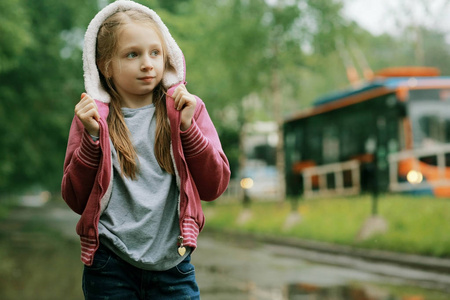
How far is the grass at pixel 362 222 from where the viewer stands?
12281 millimetres

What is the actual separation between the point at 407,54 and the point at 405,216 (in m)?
38.0

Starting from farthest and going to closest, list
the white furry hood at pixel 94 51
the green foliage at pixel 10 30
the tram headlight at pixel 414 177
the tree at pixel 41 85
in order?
the tree at pixel 41 85, the tram headlight at pixel 414 177, the green foliage at pixel 10 30, the white furry hood at pixel 94 51

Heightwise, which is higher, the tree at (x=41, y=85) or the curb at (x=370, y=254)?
the tree at (x=41, y=85)

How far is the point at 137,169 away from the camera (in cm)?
258

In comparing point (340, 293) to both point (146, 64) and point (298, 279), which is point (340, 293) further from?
point (146, 64)

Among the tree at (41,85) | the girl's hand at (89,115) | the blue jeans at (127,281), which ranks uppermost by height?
the tree at (41,85)

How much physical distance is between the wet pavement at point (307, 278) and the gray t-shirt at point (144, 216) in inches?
231

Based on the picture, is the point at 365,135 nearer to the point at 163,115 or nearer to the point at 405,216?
the point at 405,216

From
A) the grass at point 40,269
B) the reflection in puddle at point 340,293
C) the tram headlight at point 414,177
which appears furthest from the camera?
the tram headlight at point 414,177

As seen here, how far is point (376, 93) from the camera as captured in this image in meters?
19.4

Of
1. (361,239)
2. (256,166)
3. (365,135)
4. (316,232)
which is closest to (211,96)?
(365,135)

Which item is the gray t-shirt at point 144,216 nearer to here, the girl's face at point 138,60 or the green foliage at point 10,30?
the girl's face at point 138,60

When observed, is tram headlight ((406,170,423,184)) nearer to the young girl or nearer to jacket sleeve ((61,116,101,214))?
the young girl

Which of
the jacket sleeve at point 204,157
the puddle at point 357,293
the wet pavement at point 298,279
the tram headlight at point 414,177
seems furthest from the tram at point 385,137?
the jacket sleeve at point 204,157
